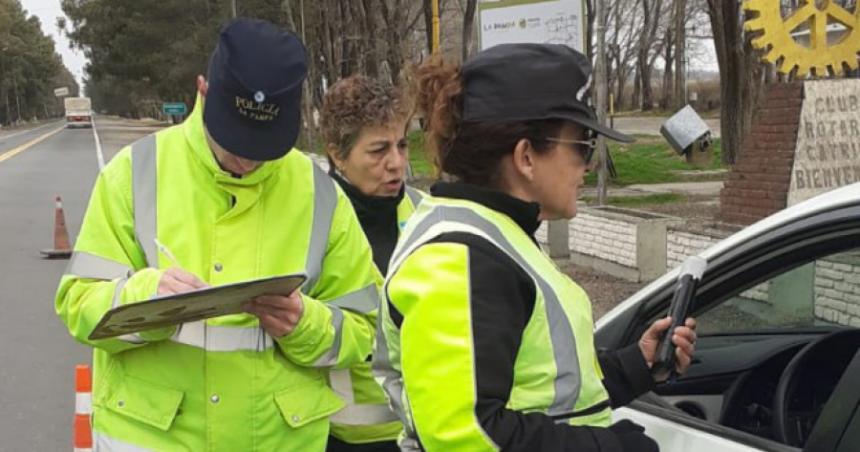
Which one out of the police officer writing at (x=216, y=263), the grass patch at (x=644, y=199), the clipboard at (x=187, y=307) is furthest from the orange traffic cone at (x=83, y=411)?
the grass patch at (x=644, y=199)

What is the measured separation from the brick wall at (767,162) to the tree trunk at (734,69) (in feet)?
25.2

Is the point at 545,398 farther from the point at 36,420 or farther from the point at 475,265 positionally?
the point at 36,420

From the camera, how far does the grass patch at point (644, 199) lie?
14516mm

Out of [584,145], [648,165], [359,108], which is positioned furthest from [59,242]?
[648,165]

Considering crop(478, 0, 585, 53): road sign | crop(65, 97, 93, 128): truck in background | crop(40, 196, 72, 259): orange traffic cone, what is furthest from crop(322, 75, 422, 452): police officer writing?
crop(65, 97, 93, 128): truck in background

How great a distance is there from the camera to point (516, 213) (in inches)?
67.3

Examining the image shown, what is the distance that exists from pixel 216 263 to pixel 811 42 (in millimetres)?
8192

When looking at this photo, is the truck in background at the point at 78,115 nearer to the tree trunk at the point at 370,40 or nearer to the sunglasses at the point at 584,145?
the tree trunk at the point at 370,40

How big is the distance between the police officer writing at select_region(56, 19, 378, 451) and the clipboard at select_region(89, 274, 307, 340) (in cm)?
7

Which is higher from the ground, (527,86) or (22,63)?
(22,63)

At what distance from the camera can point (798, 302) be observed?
8.52 ft

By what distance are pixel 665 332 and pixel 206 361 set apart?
950mm

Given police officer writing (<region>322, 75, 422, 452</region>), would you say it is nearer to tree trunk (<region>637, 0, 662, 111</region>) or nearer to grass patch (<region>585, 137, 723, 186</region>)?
grass patch (<region>585, 137, 723, 186</region>)

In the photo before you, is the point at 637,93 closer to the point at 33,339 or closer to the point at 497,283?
the point at 33,339
